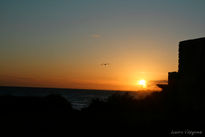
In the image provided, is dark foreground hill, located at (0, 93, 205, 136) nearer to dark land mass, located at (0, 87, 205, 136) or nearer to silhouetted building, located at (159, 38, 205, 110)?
dark land mass, located at (0, 87, 205, 136)

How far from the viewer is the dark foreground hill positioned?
12.6 m

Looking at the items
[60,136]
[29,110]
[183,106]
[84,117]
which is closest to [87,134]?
[60,136]

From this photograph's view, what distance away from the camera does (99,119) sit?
14820 mm

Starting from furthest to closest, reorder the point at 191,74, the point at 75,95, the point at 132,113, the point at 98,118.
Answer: the point at 75,95
the point at 191,74
the point at 132,113
the point at 98,118

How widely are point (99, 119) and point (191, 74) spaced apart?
23.7 ft

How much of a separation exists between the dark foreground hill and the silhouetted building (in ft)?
2.39

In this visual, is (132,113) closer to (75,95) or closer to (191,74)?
(191,74)

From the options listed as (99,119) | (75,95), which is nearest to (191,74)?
(99,119)

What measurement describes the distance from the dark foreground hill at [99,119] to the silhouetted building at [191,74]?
2.39 ft

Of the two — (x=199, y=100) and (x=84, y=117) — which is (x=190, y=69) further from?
(x=84, y=117)

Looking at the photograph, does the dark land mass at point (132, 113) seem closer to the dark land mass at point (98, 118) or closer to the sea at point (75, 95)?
the dark land mass at point (98, 118)

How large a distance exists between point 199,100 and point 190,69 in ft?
7.44

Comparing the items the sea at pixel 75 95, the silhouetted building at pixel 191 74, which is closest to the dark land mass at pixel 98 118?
the silhouetted building at pixel 191 74

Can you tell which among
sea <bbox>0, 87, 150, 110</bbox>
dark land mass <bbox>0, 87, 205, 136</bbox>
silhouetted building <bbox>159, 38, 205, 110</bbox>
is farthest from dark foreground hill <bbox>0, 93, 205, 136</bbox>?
sea <bbox>0, 87, 150, 110</bbox>
